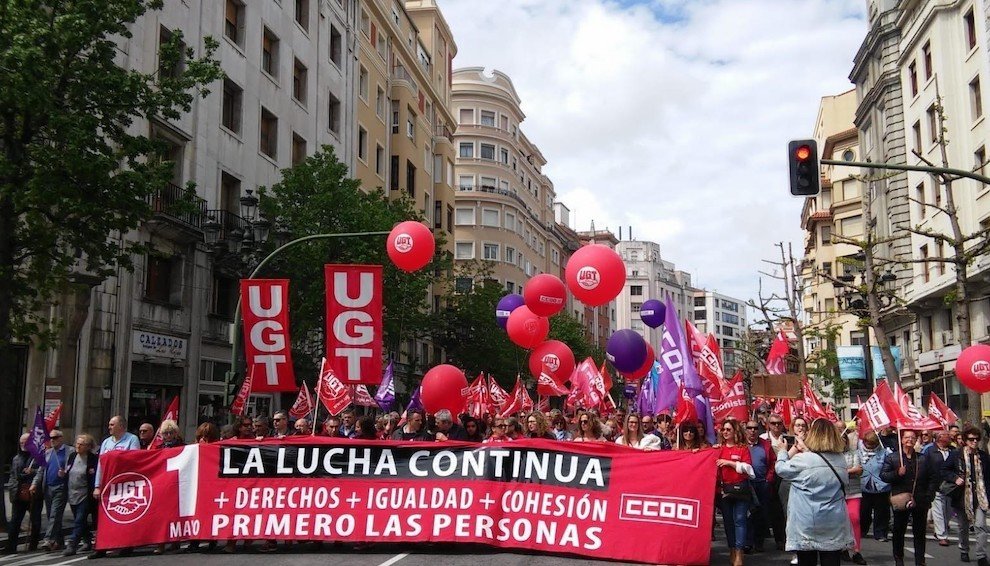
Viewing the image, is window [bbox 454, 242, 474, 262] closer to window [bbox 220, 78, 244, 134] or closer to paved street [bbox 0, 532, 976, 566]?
window [bbox 220, 78, 244, 134]

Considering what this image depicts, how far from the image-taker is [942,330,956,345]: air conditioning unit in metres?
33.7

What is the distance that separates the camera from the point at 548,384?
2164cm

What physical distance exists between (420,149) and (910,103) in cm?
2508

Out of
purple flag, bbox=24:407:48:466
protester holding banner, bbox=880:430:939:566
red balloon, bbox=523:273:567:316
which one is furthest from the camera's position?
red balloon, bbox=523:273:567:316

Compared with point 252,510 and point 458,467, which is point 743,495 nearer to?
point 458,467

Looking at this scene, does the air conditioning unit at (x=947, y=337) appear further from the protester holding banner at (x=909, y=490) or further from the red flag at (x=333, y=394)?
the red flag at (x=333, y=394)

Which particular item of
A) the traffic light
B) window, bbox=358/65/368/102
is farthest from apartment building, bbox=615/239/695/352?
the traffic light

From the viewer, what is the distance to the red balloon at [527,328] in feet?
71.3

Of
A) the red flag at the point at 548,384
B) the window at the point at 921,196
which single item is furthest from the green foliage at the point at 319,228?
the window at the point at 921,196

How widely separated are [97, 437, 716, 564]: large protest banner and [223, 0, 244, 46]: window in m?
21.7

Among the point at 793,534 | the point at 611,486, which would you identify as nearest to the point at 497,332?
the point at 611,486

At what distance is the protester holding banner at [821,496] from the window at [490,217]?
64066 millimetres

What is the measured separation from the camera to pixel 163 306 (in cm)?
2448

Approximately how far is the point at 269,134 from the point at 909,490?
86.3 feet
